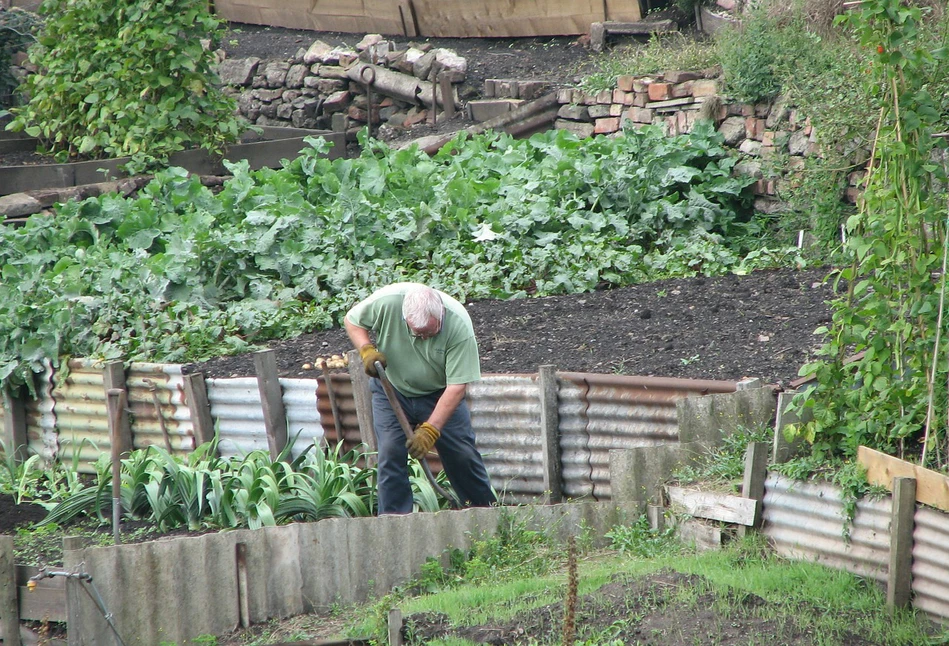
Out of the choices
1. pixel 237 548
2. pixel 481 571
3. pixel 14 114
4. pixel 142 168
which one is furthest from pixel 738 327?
pixel 14 114

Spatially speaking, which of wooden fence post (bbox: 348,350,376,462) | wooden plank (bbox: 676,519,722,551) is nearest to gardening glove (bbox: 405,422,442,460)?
wooden fence post (bbox: 348,350,376,462)

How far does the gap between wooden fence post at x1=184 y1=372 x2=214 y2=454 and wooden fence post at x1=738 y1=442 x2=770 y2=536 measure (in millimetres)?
3529

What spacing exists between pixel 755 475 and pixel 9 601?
3.31 metres

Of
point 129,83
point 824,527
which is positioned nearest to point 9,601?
point 824,527

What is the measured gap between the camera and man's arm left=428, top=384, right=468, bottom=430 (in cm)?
570

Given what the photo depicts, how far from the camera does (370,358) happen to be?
5.84 meters

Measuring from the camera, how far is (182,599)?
15.1 ft

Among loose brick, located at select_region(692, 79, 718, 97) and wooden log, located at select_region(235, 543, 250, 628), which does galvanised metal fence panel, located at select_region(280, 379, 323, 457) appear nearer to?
wooden log, located at select_region(235, 543, 250, 628)

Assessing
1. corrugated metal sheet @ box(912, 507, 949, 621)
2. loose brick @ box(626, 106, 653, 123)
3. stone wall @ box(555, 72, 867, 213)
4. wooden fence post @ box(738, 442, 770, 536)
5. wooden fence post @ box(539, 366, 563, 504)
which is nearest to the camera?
corrugated metal sheet @ box(912, 507, 949, 621)

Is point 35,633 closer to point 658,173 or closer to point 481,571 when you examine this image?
point 481,571

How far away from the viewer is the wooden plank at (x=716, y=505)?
16.8ft

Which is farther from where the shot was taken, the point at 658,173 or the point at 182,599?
the point at 658,173

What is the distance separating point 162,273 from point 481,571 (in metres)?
4.33

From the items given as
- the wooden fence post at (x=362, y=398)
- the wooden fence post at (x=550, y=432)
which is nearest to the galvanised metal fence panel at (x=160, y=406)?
the wooden fence post at (x=362, y=398)
